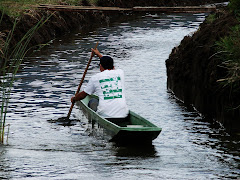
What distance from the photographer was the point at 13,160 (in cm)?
1085

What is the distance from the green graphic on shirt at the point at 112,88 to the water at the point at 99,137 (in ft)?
3.27

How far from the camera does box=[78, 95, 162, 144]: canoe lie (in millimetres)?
11422

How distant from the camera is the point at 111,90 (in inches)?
487

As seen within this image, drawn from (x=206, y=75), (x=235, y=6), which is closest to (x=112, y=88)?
(x=206, y=75)

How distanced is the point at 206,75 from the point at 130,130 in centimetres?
386

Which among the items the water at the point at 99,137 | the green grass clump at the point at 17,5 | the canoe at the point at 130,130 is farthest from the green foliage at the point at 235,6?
the green grass clump at the point at 17,5

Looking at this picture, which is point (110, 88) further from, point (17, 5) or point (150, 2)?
point (150, 2)

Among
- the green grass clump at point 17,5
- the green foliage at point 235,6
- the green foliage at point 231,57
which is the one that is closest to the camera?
the green foliage at point 231,57

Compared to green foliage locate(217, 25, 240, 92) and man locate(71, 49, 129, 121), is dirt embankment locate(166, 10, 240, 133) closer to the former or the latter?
green foliage locate(217, 25, 240, 92)

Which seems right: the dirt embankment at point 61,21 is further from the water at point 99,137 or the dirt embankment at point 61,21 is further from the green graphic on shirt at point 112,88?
the green graphic on shirt at point 112,88

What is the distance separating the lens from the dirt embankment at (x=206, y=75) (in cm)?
1345

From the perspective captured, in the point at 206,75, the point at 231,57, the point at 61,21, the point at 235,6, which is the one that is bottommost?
the point at 61,21

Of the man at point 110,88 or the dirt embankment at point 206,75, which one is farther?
the dirt embankment at point 206,75

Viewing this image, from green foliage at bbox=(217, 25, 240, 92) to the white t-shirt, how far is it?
224 cm
